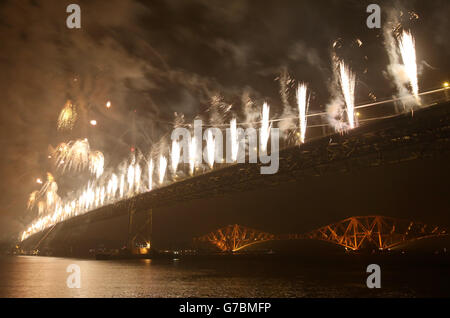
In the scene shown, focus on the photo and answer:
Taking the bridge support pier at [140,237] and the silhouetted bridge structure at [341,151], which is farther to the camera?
the bridge support pier at [140,237]

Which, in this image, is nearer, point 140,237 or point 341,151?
point 341,151

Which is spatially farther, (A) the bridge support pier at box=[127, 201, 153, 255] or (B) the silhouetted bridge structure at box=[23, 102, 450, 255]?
(A) the bridge support pier at box=[127, 201, 153, 255]

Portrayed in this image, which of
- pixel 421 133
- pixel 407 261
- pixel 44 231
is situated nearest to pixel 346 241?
pixel 407 261

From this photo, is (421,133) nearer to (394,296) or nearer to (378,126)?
(378,126)

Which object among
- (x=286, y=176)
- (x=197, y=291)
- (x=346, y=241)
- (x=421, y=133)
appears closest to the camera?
(x=197, y=291)

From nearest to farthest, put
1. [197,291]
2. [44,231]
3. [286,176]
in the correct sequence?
[197,291]
[286,176]
[44,231]

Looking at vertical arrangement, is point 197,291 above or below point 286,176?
below
